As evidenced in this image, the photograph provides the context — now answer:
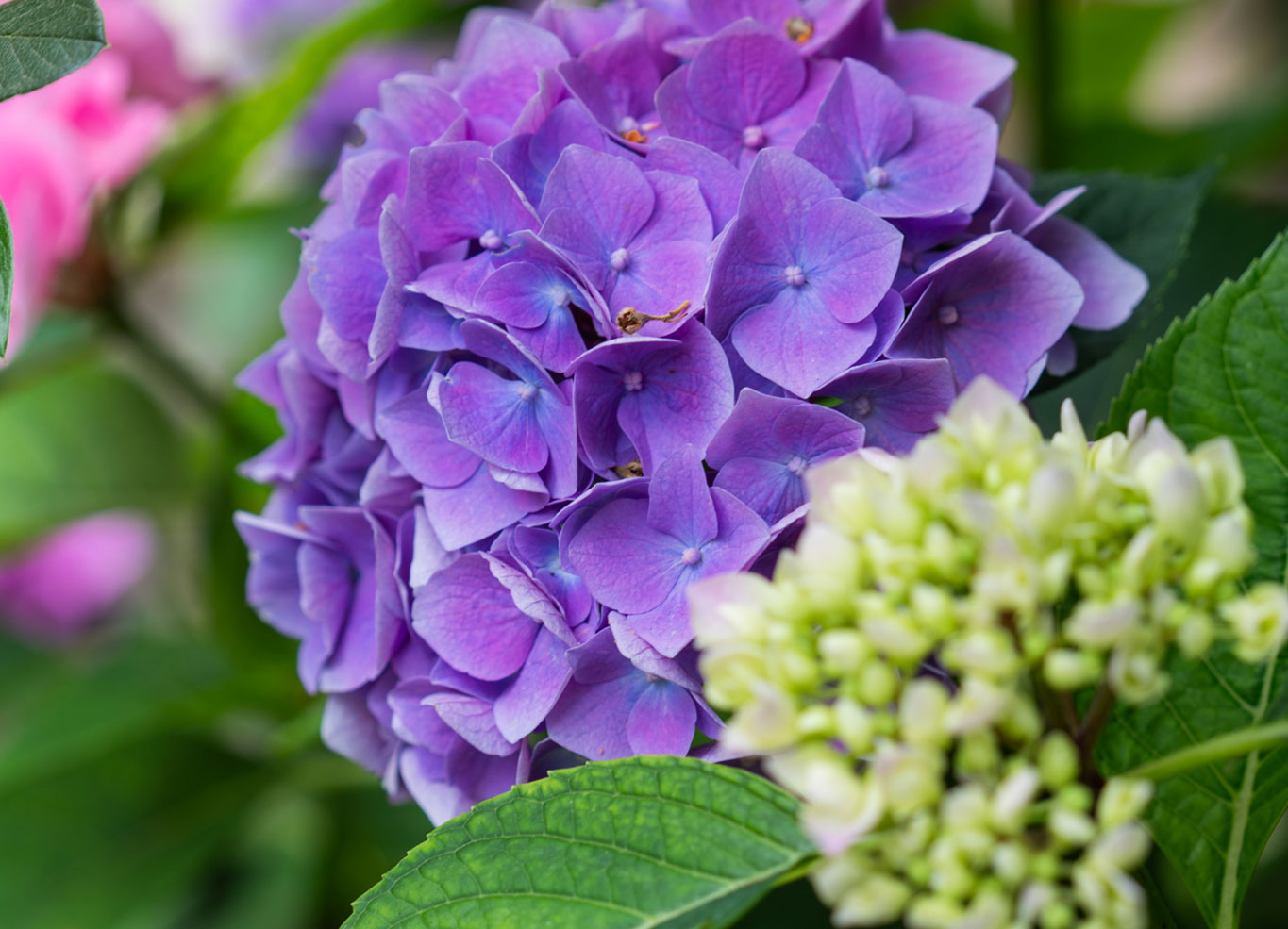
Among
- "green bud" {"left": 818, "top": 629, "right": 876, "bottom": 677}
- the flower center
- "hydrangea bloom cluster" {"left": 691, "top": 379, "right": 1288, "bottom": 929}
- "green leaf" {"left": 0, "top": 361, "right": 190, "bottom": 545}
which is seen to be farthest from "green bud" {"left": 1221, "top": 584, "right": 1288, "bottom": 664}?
"green leaf" {"left": 0, "top": 361, "right": 190, "bottom": 545}

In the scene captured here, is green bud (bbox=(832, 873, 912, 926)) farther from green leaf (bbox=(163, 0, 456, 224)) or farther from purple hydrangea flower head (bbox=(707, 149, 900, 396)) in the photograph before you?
green leaf (bbox=(163, 0, 456, 224))

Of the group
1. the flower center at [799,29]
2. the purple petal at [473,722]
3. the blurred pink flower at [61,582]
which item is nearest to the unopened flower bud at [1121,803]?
the purple petal at [473,722]

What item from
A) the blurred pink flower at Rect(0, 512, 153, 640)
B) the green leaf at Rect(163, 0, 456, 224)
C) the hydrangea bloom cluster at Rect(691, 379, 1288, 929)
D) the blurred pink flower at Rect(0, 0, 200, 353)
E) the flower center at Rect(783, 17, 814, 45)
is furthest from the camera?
the blurred pink flower at Rect(0, 512, 153, 640)

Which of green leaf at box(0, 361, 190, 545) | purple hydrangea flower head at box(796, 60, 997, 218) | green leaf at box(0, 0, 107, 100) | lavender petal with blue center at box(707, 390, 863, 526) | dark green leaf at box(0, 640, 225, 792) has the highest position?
green leaf at box(0, 0, 107, 100)

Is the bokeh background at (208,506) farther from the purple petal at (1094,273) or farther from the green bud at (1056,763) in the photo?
the green bud at (1056,763)

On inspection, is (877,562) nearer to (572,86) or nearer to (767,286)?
(767,286)

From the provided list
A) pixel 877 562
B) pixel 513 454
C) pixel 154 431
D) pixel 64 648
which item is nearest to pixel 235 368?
pixel 154 431
